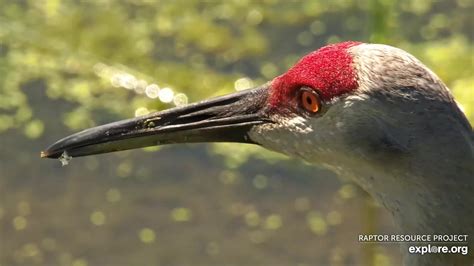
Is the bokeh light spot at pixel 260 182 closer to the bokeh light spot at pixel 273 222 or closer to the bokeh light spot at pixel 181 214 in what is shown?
the bokeh light spot at pixel 273 222

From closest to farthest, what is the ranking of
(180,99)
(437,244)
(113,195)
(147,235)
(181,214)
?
1. (437,244)
2. (147,235)
3. (181,214)
4. (113,195)
5. (180,99)

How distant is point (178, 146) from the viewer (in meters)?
5.55

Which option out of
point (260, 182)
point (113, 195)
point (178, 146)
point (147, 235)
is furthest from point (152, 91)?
point (147, 235)

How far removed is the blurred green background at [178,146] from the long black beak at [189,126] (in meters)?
1.27

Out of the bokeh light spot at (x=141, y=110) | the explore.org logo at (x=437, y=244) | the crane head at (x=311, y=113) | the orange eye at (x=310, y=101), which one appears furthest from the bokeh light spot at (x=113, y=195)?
the explore.org logo at (x=437, y=244)

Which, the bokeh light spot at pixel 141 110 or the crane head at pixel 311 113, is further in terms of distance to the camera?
the bokeh light spot at pixel 141 110

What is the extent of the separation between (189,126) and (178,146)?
245cm

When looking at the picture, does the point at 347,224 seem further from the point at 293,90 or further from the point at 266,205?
the point at 293,90

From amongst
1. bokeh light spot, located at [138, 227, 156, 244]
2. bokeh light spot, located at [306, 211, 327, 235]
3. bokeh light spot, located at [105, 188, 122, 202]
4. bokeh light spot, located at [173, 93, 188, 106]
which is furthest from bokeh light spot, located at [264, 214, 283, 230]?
bokeh light spot, located at [173, 93, 188, 106]

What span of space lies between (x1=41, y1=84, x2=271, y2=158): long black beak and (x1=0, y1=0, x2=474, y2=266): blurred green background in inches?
50.1

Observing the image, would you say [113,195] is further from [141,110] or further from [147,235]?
[141,110]

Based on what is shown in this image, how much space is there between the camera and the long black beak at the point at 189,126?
3084mm

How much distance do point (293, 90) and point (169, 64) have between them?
124 inches

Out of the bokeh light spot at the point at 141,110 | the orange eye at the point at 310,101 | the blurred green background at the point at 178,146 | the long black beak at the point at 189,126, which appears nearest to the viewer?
the orange eye at the point at 310,101
